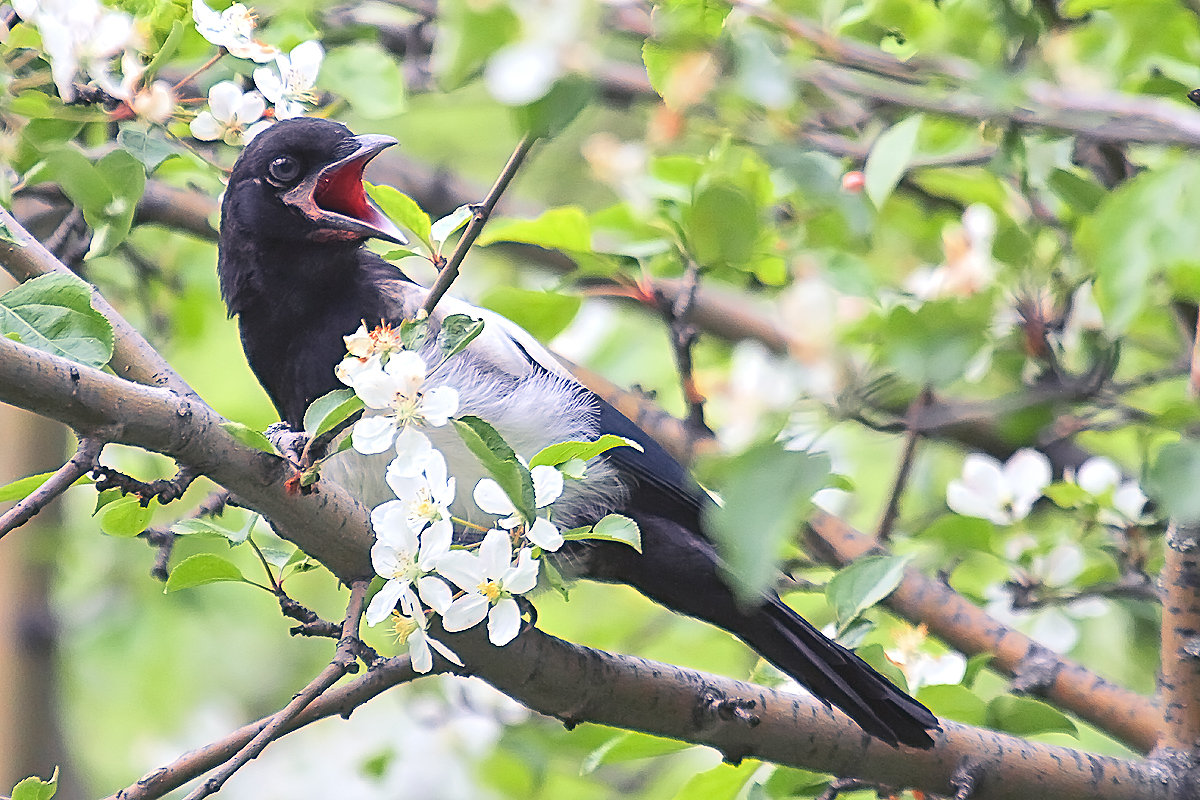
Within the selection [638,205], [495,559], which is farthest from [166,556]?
[638,205]

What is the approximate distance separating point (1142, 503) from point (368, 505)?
5.46 ft

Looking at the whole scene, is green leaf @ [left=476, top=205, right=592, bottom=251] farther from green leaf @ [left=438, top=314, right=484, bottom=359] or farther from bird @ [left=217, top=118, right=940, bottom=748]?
green leaf @ [left=438, top=314, right=484, bottom=359]

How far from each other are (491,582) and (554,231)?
1.09 meters

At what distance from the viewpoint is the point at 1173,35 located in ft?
7.95

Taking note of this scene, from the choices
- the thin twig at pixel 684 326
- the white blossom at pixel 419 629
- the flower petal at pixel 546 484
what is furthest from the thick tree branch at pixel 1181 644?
the white blossom at pixel 419 629

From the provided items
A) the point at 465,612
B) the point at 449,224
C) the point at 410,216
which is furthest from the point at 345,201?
the point at 465,612

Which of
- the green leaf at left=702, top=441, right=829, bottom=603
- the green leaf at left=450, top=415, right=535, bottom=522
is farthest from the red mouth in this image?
the green leaf at left=702, top=441, right=829, bottom=603

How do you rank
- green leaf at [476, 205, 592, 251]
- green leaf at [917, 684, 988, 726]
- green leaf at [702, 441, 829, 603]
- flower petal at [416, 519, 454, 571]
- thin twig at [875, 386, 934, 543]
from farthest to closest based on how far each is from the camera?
1. thin twig at [875, 386, 934, 543]
2. green leaf at [476, 205, 592, 251]
3. green leaf at [917, 684, 988, 726]
4. flower petal at [416, 519, 454, 571]
5. green leaf at [702, 441, 829, 603]

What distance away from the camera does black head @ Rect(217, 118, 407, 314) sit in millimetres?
2561

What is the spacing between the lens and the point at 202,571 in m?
1.77

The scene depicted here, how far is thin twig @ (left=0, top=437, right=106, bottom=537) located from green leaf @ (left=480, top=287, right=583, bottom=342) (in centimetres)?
110

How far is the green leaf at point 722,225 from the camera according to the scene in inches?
94.4

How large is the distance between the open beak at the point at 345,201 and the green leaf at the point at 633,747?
3.50 ft

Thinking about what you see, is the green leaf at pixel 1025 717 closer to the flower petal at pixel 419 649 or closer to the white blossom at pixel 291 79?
the flower petal at pixel 419 649
